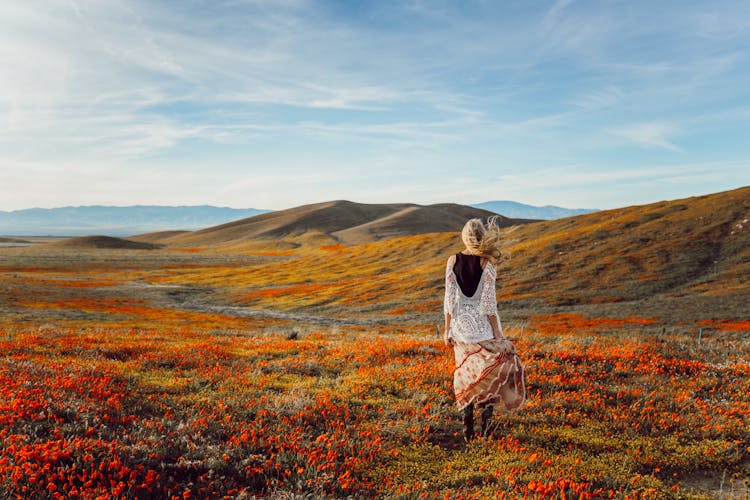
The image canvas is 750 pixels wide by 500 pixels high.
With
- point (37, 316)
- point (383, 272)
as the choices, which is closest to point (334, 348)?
point (37, 316)

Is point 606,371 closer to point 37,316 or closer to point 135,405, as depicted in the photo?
point 135,405

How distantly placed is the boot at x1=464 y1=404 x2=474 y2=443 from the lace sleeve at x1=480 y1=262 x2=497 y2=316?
176cm

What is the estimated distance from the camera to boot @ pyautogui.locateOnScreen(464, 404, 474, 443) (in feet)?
25.4

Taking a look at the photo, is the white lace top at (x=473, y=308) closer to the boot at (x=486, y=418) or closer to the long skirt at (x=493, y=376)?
the long skirt at (x=493, y=376)

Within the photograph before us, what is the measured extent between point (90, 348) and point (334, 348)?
8115 millimetres

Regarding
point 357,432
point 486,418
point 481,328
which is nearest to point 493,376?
point 481,328

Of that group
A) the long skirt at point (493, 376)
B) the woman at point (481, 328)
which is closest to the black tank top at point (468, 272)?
the woman at point (481, 328)

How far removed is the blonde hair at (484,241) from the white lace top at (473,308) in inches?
7.0

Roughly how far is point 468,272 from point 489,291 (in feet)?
1.53

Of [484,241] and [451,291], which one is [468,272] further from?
[484,241]

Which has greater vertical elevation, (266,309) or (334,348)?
(334,348)

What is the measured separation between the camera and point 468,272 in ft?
24.8

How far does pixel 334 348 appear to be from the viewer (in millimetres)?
16109

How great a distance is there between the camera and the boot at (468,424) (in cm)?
773
